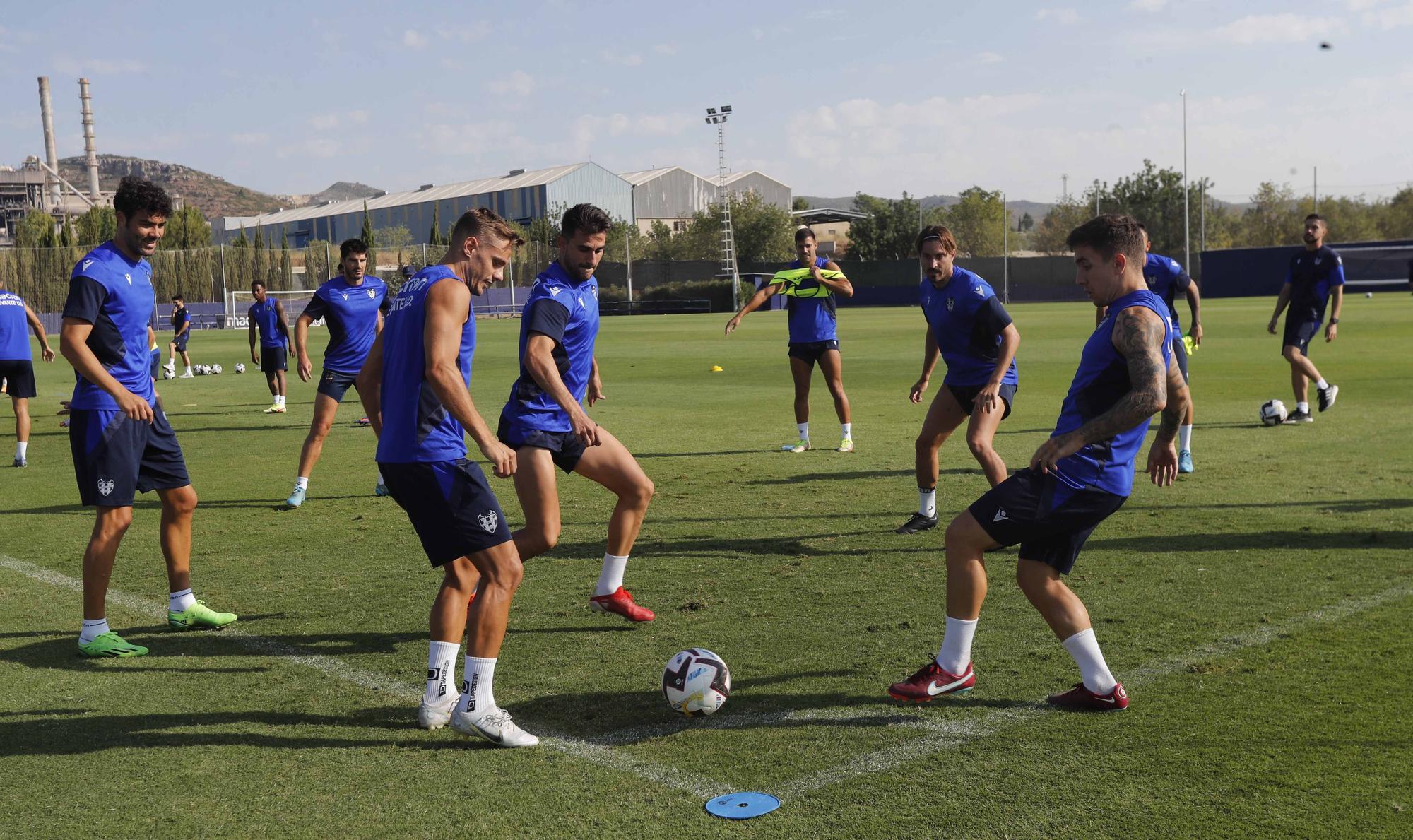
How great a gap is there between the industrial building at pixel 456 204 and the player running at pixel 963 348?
73599 mm

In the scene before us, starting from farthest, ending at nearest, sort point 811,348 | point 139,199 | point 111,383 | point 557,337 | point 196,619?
1. point 811,348
2. point 196,619
3. point 557,337
4. point 139,199
5. point 111,383

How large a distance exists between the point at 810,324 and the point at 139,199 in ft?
24.0

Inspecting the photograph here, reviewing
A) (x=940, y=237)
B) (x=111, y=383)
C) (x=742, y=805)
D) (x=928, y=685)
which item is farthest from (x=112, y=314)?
(x=940, y=237)

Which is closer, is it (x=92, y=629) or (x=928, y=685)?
(x=928, y=685)

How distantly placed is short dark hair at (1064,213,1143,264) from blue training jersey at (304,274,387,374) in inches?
320

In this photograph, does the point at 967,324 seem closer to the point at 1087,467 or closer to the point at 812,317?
the point at 1087,467

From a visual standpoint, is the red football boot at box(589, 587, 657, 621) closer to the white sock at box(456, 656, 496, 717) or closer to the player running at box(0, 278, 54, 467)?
the white sock at box(456, 656, 496, 717)

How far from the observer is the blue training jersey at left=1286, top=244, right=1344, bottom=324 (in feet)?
44.2

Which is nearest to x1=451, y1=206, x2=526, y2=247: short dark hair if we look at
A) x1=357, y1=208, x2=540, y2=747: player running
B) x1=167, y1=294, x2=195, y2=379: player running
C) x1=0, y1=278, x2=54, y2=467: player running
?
x1=357, y1=208, x2=540, y2=747: player running

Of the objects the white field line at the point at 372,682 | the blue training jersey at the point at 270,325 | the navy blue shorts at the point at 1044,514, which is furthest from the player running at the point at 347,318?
the blue training jersey at the point at 270,325

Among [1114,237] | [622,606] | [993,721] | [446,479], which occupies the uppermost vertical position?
[1114,237]

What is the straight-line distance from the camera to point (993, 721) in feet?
15.1

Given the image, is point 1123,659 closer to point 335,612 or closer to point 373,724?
point 373,724

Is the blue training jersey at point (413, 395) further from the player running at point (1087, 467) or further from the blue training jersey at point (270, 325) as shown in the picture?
the blue training jersey at point (270, 325)
